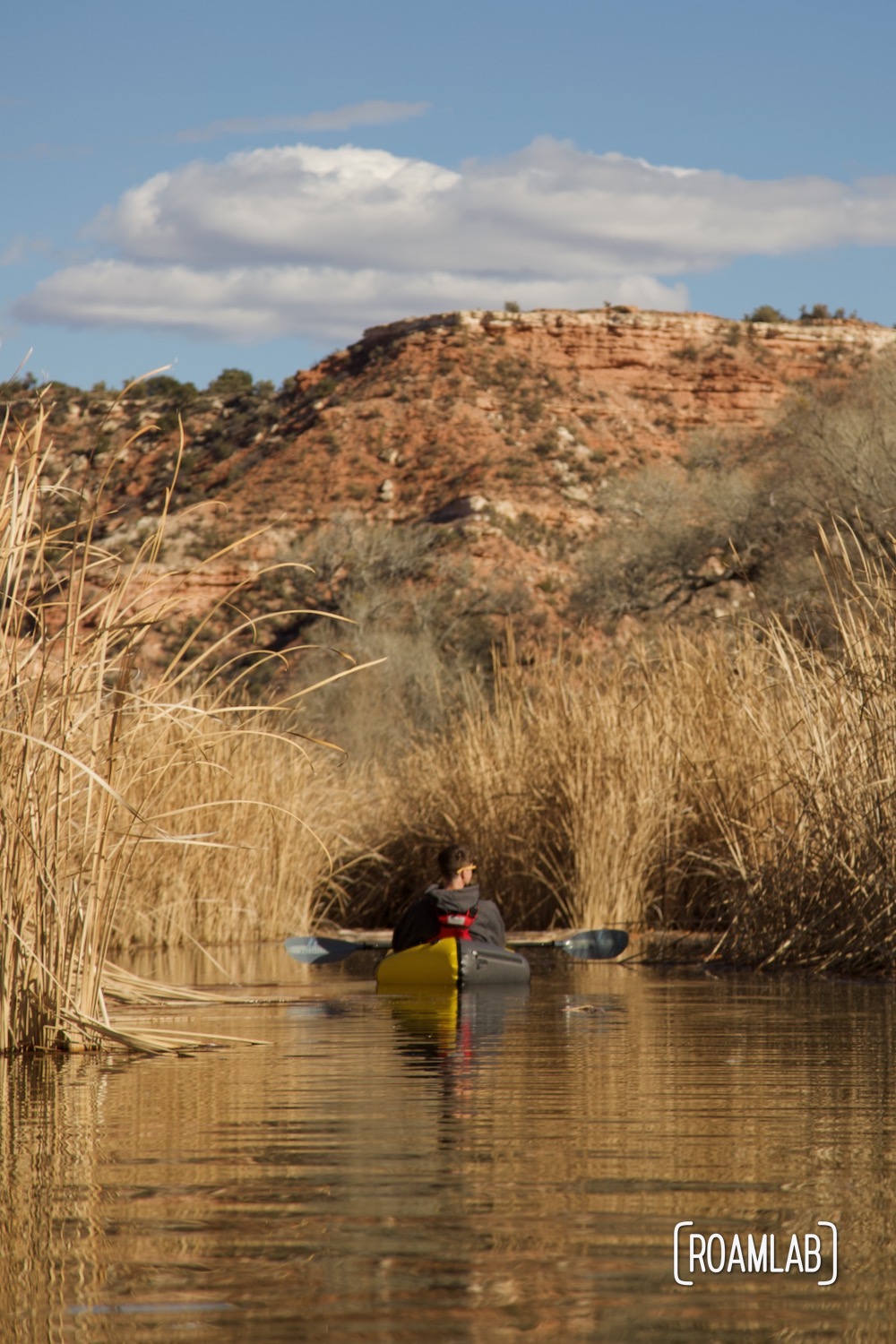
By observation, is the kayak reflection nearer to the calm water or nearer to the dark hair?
the calm water

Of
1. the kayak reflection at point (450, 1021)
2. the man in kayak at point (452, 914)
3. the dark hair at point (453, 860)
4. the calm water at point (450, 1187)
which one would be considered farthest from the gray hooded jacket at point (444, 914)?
the calm water at point (450, 1187)

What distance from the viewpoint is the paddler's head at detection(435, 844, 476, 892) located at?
10453mm

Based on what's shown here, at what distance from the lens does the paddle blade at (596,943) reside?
1194cm

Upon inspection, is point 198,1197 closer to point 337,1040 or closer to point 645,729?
point 337,1040

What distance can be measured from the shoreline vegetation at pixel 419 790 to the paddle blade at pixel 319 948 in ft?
3.04

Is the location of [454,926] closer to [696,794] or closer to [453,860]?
[453,860]

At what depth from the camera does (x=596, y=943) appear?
12039 millimetres

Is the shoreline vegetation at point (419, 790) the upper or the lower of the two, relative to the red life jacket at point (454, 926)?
upper

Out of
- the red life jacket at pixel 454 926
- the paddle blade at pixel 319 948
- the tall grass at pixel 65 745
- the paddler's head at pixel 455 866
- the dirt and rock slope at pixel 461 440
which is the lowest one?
the paddle blade at pixel 319 948

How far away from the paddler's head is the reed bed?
1.55 meters

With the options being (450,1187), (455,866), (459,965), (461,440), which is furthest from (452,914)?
(461,440)

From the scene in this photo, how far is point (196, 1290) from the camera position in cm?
308

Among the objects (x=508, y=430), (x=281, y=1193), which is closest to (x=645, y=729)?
(x=281, y=1193)

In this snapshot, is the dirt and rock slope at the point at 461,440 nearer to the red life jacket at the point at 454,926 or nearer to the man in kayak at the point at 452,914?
the man in kayak at the point at 452,914
